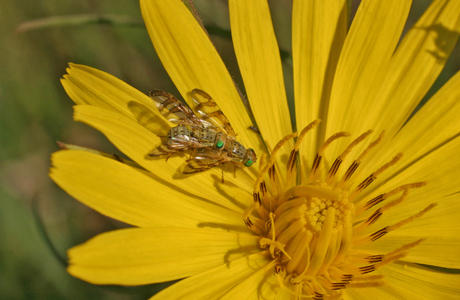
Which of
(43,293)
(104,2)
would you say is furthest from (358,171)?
(104,2)

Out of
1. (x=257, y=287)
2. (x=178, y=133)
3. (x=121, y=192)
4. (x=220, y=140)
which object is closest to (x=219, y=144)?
(x=220, y=140)

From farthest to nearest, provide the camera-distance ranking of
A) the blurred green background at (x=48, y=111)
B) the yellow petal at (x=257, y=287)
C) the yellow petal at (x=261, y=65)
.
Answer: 1. the blurred green background at (x=48, y=111)
2. the yellow petal at (x=261, y=65)
3. the yellow petal at (x=257, y=287)

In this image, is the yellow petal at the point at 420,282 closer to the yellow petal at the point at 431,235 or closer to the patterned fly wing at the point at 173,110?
the yellow petal at the point at 431,235

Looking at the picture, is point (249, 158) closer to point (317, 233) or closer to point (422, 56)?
point (317, 233)

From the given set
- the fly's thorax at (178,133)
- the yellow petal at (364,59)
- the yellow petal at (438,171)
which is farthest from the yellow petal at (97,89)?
the yellow petal at (438,171)

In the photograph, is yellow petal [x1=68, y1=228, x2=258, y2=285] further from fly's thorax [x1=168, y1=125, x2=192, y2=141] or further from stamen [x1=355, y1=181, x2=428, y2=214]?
stamen [x1=355, y1=181, x2=428, y2=214]

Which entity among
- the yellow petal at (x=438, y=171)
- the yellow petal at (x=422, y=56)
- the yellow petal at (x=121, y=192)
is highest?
the yellow petal at (x=422, y=56)
